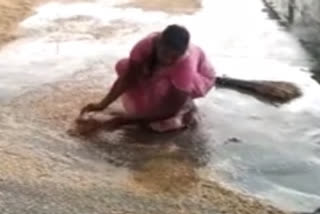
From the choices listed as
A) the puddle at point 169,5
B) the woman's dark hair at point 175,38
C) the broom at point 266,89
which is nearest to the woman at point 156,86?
the woman's dark hair at point 175,38

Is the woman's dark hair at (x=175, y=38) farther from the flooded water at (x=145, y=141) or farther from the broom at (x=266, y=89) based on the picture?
the broom at (x=266, y=89)

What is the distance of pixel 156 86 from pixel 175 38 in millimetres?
582

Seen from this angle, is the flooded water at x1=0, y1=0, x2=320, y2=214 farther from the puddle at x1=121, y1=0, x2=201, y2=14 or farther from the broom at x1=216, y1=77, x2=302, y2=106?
the puddle at x1=121, y1=0, x2=201, y2=14

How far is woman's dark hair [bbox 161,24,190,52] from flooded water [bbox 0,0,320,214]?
821 millimetres

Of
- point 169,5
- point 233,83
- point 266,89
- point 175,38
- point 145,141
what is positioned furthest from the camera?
point 169,5

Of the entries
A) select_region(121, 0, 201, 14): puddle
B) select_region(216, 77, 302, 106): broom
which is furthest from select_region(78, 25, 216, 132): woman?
select_region(121, 0, 201, 14): puddle

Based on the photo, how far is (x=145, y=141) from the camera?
21.6 ft

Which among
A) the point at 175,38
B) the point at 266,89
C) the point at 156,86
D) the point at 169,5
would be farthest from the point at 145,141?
the point at 169,5

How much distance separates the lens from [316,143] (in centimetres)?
668

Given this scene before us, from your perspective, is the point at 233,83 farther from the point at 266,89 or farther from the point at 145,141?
the point at 145,141

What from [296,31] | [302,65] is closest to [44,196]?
[302,65]

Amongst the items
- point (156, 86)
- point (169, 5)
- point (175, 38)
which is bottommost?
point (169, 5)

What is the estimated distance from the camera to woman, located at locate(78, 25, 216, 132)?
6.52 m

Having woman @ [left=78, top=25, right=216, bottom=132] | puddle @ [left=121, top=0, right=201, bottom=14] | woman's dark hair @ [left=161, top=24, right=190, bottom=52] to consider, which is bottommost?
puddle @ [left=121, top=0, right=201, bottom=14]
